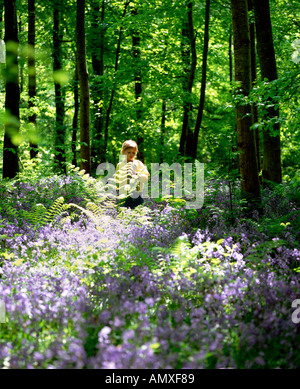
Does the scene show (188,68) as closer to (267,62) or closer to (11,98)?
(267,62)

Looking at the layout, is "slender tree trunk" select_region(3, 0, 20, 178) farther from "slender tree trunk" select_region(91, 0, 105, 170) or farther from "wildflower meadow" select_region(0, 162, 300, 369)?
"slender tree trunk" select_region(91, 0, 105, 170)

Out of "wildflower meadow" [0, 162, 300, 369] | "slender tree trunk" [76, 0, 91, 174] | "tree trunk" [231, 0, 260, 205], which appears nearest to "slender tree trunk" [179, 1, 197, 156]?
"slender tree trunk" [76, 0, 91, 174]

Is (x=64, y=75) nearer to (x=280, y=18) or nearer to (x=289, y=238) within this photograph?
(x=289, y=238)

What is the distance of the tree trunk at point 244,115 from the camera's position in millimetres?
6574

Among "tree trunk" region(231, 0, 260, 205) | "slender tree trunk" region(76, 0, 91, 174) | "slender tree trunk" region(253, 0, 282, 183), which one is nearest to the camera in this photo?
"tree trunk" region(231, 0, 260, 205)

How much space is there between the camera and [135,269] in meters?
3.83

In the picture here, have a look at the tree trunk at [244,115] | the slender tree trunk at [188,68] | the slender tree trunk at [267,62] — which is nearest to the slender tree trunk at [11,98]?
the tree trunk at [244,115]

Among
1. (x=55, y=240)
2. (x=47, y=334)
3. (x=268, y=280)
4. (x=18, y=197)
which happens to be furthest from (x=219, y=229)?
(x=18, y=197)

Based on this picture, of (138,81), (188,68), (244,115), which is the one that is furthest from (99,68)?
(244,115)

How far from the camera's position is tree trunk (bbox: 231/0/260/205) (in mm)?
6574

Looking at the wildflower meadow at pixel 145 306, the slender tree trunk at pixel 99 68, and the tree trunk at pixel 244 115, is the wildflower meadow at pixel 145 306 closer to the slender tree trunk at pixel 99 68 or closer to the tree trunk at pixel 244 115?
the tree trunk at pixel 244 115

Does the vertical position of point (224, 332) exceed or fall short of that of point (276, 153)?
it falls short

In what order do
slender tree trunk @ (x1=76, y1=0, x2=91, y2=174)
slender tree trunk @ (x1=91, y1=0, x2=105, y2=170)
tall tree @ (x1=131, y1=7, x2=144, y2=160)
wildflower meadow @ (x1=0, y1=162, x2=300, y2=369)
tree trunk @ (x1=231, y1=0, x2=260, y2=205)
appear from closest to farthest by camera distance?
1. wildflower meadow @ (x1=0, y1=162, x2=300, y2=369)
2. tree trunk @ (x1=231, y1=0, x2=260, y2=205)
3. slender tree trunk @ (x1=76, y1=0, x2=91, y2=174)
4. tall tree @ (x1=131, y1=7, x2=144, y2=160)
5. slender tree trunk @ (x1=91, y1=0, x2=105, y2=170)

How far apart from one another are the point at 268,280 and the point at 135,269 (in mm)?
1307
